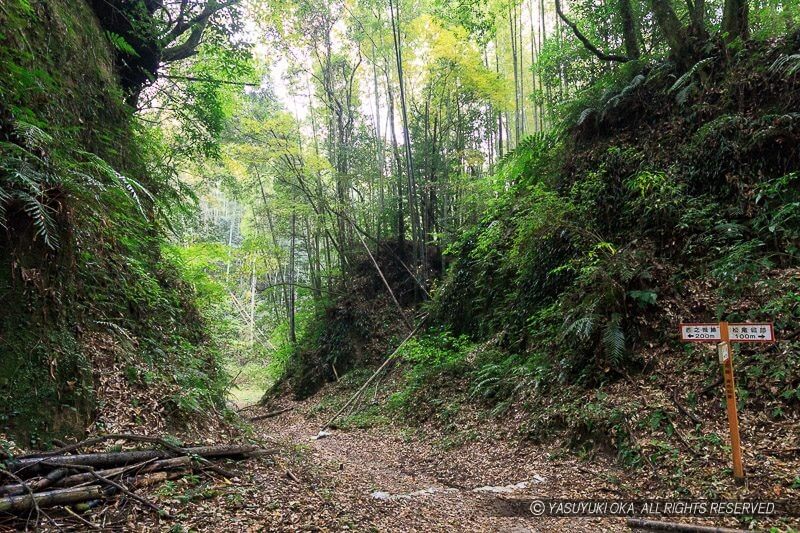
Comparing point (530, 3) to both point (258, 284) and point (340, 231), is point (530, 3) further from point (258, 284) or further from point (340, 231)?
point (258, 284)

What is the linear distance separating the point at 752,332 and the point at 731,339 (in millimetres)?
166

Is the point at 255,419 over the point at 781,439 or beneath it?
beneath

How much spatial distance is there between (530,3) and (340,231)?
10.4m

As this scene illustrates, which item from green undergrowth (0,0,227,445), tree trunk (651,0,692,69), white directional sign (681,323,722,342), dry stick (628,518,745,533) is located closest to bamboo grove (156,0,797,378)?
tree trunk (651,0,692,69)

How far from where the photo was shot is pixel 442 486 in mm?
5160

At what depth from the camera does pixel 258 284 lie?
26.7m

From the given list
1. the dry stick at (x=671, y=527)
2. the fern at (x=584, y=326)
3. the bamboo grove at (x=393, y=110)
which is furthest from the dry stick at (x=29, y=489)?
the bamboo grove at (x=393, y=110)

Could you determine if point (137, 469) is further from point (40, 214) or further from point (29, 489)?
point (40, 214)

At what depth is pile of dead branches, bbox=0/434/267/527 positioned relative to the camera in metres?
2.46

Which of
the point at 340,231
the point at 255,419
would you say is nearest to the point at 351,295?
the point at 340,231

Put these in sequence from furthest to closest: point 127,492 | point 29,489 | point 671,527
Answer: point 671,527
point 127,492
point 29,489

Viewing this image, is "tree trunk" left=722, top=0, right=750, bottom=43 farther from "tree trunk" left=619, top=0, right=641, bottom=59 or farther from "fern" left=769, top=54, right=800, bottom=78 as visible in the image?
"tree trunk" left=619, top=0, right=641, bottom=59
